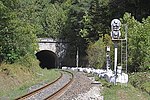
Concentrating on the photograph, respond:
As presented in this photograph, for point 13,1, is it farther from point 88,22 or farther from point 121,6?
point 88,22

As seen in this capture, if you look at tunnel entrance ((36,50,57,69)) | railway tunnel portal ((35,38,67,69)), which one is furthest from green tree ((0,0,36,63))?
tunnel entrance ((36,50,57,69))

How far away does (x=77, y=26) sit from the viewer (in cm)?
6825

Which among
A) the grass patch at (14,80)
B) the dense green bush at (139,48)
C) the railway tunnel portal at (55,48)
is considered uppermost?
the railway tunnel portal at (55,48)

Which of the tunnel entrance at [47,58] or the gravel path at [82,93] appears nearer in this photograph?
the gravel path at [82,93]

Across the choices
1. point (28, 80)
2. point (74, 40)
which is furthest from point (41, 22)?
point (28, 80)

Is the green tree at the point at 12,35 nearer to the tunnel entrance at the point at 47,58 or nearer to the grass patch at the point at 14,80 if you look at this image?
the grass patch at the point at 14,80

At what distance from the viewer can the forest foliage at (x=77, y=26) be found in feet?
77.7

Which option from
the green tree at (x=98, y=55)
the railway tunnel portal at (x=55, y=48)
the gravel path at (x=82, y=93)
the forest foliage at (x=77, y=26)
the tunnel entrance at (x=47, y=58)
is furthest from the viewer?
the tunnel entrance at (x=47, y=58)

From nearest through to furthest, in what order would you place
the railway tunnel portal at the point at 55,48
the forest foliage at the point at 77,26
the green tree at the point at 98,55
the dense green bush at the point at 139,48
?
the forest foliage at the point at 77,26 → the dense green bush at the point at 139,48 → the green tree at the point at 98,55 → the railway tunnel portal at the point at 55,48

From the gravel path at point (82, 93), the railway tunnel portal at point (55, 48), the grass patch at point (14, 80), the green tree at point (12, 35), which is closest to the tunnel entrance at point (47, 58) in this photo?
the railway tunnel portal at point (55, 48)

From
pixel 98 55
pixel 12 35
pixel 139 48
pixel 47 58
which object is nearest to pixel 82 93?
pixel 12 35

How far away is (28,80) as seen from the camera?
24.6 meters

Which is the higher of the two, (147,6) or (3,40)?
(147,6)

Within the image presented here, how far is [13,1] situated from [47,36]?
5252 centimetres
